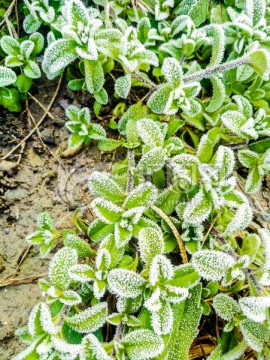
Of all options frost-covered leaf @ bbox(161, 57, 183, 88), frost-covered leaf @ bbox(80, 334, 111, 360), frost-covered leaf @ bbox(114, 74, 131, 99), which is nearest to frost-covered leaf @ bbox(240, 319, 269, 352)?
frost-covered leaf @ bbox(80, 334, 111, 360)

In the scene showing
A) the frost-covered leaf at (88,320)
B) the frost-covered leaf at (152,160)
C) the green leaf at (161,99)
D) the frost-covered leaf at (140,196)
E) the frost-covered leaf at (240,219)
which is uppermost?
the green leaf at (161,99)

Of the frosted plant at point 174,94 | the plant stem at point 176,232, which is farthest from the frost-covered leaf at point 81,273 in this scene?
the frosted plant at point 174,94

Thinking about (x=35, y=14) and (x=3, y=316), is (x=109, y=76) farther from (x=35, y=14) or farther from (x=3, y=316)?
(x=3, y=316)

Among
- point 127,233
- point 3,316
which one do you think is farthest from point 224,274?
point 3,316

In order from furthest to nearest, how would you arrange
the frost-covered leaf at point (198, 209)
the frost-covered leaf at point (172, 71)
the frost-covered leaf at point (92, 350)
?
the frost-covered leaf at point (172, 71)
the frost-covered leaf at point (198, 209)
the frost-covered leaf at point (92, 350)

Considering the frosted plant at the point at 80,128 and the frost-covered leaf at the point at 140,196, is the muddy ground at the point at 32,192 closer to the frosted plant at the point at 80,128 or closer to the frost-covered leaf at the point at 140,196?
the frosted plant at the point at 80,128

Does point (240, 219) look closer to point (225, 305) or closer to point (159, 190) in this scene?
point (225, 305)

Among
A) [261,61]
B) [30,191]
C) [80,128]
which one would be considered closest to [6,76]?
[80,128]

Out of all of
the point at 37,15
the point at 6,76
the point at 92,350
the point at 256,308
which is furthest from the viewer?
the point at 37,15
